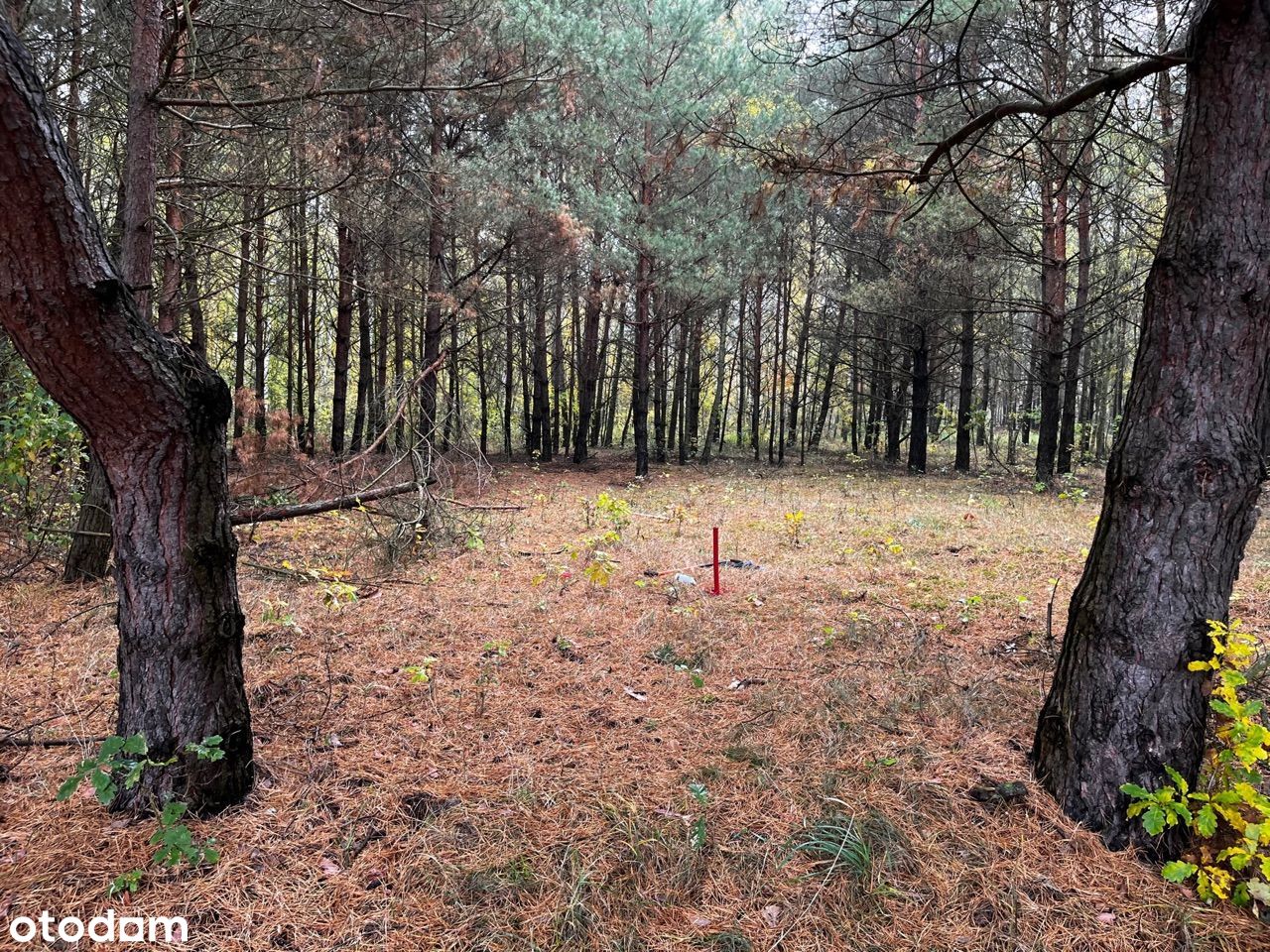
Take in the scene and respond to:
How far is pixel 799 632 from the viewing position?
14.2ft

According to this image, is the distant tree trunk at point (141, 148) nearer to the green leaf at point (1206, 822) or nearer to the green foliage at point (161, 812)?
the green foliage at point (161, 812)

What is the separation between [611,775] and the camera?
2.71m

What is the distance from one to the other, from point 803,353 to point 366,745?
Result: 1568 cm

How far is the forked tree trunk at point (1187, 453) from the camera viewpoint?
6.89 ft

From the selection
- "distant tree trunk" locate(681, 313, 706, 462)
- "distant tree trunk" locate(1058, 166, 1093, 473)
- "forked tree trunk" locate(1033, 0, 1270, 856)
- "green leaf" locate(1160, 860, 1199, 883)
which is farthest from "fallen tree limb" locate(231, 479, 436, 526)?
"distant tree trunk" locate(681, 313, 706, 462)

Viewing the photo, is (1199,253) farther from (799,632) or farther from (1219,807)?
(799,632)

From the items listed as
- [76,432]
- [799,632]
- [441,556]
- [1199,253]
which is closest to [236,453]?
[76,432]

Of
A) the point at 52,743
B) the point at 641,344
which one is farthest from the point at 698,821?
the point at 641,344

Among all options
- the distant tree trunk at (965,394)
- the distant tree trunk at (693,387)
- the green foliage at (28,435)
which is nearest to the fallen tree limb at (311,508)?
the green foliage at (28,435)

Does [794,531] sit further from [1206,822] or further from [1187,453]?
[1206,822]

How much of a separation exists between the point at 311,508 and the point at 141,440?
264 centimetres

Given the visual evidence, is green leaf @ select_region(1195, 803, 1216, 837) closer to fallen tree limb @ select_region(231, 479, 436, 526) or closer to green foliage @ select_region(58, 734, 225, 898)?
green foliage @ select_region(58, 734, 225, 898)

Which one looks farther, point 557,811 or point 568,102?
point 568,102

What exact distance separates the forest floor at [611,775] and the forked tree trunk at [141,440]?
384mm
